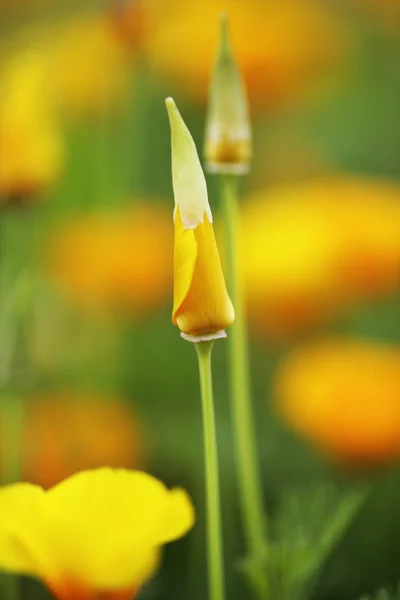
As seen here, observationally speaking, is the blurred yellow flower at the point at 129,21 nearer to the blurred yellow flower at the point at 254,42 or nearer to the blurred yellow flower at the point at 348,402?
the blurred yellow flower at the point at 254,42

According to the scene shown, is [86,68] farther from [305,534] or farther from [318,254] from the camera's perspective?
[305,534]

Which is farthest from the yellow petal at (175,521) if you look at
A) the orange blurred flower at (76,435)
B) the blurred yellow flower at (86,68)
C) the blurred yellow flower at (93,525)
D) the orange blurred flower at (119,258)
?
the blurred yellow flower at (86,68)

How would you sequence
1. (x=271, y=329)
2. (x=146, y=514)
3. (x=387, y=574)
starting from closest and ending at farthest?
(x=146, y=514) < (x=387, y=574) < (x=271, y=329)

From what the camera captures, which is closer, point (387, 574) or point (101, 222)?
point (387, 574)

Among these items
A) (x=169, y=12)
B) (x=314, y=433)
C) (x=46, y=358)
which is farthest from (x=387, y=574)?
(x=169, y=12)

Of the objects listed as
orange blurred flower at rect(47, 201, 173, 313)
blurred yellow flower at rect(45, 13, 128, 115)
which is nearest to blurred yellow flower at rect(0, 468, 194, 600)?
orange blurred flower at rect(47, 201, 173, 313)

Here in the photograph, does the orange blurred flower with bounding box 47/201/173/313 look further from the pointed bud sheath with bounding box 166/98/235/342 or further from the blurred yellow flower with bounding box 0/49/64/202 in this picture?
the pointed bud sheath with bounding box 166/98/235/342

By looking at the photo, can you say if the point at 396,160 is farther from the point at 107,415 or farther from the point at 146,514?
the point at 146,514
